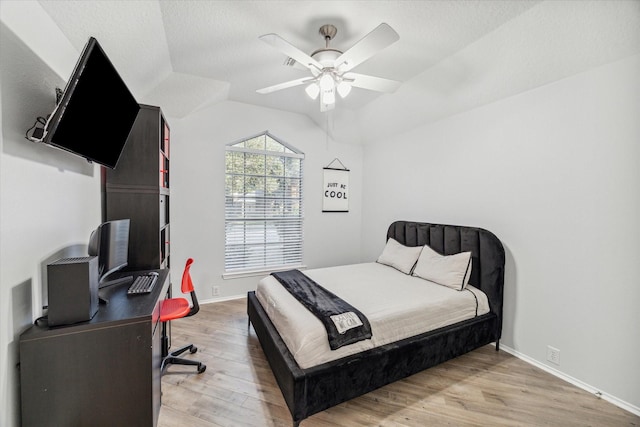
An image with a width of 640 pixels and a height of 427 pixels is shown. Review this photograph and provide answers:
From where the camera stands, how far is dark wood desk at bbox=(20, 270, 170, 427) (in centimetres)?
119

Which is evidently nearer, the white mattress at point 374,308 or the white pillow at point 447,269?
Result: the white mattress at point 374,308

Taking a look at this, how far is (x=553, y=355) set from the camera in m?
2.25

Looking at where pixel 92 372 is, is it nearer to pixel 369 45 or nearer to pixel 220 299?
pixel 369 45

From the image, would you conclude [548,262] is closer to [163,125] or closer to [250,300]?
[250,300]

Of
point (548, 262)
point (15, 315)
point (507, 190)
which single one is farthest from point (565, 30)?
point (15, 315)

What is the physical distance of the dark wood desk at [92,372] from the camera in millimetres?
1189

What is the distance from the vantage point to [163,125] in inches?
105

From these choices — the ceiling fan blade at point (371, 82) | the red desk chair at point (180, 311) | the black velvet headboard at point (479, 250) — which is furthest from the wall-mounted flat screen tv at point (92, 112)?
the black velvet headboard at point (479, 250)

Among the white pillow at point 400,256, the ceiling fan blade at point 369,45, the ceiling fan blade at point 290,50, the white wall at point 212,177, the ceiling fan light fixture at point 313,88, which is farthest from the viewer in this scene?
the white wall at point 212,177

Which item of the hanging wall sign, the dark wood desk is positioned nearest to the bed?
the dark wood desk

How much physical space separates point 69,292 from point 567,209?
11.3 ft

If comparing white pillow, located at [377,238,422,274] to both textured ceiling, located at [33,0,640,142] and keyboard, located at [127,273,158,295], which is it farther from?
keyboard, located at [127,273,158,295]

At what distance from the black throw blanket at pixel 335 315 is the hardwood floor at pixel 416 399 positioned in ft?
1.71

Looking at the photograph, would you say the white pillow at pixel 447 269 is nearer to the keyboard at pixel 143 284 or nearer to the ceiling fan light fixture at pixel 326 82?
the ceiling fan light fixture at pixel 326 82
